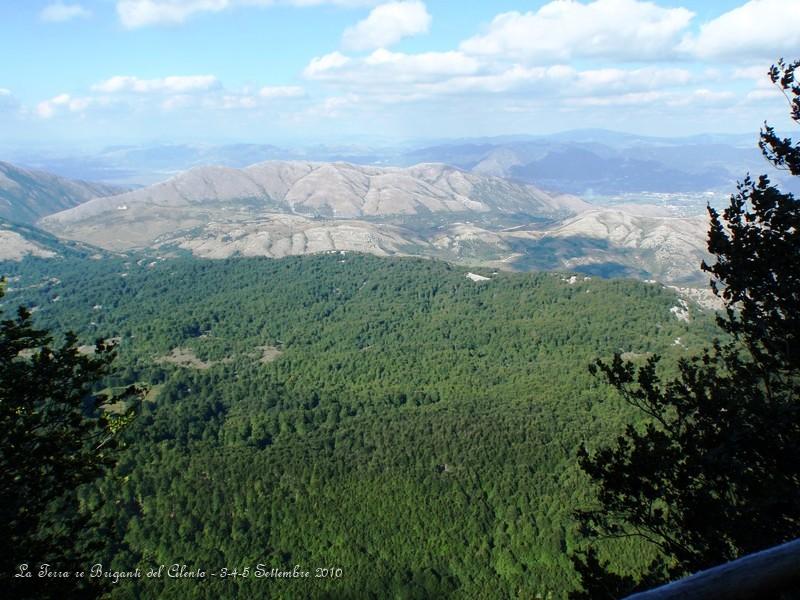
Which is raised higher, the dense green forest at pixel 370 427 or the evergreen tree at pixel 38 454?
the evergreen tree at pixel 38 454

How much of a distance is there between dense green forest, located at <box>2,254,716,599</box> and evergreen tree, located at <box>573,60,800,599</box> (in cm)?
1277

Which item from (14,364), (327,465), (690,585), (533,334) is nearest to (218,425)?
(327,465)

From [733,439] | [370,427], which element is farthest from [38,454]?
[370,427]

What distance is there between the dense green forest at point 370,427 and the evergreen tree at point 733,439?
12.8m

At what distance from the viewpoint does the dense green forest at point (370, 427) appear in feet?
185

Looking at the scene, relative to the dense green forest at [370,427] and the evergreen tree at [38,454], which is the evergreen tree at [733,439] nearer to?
the evergreen tree at [38,454]

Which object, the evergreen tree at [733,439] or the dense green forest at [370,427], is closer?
the evergreen tree at [733,439]

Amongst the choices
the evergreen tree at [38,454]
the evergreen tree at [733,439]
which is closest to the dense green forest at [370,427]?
the evergreen tree at [38,454]

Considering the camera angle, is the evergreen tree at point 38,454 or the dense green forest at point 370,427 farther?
the dense green forest at point 370,427

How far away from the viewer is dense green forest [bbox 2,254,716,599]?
5638cm

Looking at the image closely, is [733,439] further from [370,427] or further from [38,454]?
[370,427]

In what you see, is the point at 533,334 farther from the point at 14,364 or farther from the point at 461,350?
the point at 14,364

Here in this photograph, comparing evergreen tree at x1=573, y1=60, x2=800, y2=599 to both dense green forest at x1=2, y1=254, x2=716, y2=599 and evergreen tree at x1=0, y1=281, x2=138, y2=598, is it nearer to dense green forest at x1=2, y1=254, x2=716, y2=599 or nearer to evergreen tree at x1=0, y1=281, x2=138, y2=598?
evergreen tree at x1=0, y1=281, x2=138, y2=598

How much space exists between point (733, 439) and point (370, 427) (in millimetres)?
74497
